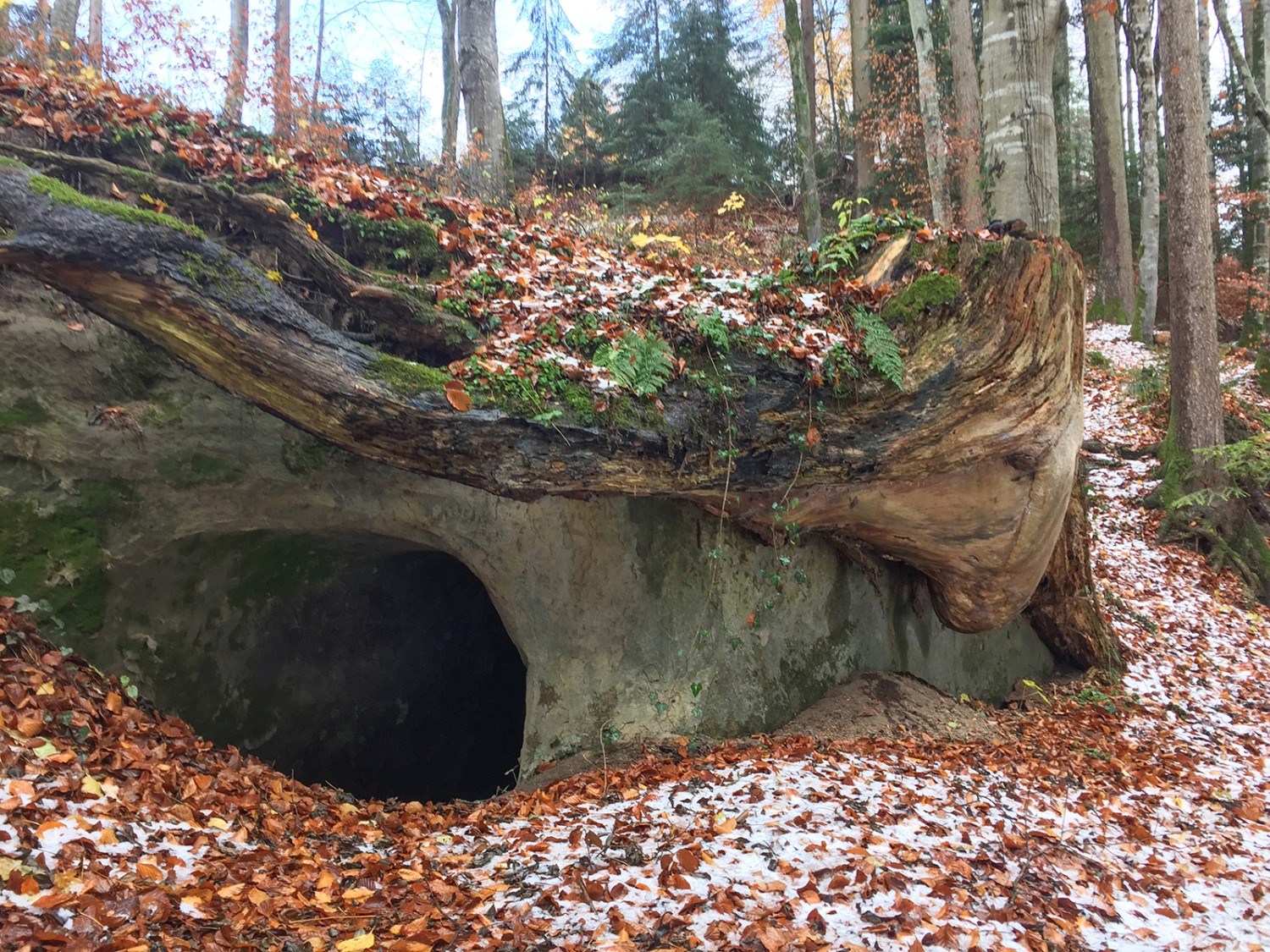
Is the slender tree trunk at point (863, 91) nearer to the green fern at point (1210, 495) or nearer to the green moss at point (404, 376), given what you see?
the green fern at point (1210, 495)

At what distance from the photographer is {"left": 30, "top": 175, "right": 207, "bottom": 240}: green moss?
156 inches

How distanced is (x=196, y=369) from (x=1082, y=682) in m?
8.82

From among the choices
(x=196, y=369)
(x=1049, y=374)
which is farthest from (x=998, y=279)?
(x=196, y=369)

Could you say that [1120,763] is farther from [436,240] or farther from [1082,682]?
[436,240]

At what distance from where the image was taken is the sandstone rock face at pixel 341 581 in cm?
488

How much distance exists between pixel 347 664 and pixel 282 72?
13428 mm

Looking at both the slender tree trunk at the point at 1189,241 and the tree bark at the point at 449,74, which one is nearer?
the slender tree trunk at the point at 1189,241

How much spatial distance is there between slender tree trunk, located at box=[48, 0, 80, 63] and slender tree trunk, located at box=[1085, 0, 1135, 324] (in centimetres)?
1862

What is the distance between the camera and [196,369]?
4.64 m

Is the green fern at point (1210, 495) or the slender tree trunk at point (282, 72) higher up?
the slender tree trunk at point (282, 72)

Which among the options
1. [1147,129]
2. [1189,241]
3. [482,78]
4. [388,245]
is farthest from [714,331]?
[1147,129]

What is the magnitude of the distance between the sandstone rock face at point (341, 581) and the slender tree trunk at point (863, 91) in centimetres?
1261

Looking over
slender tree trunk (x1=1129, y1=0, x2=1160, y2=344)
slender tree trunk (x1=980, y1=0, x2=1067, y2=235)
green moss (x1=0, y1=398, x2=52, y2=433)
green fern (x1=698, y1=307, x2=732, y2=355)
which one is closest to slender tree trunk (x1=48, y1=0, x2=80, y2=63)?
green moss (x1=0, y1=398, x2=52, y2=433)

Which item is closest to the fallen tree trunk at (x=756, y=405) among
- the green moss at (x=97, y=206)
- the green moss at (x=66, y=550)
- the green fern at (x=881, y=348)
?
the green moss at (x=97, y=206)
